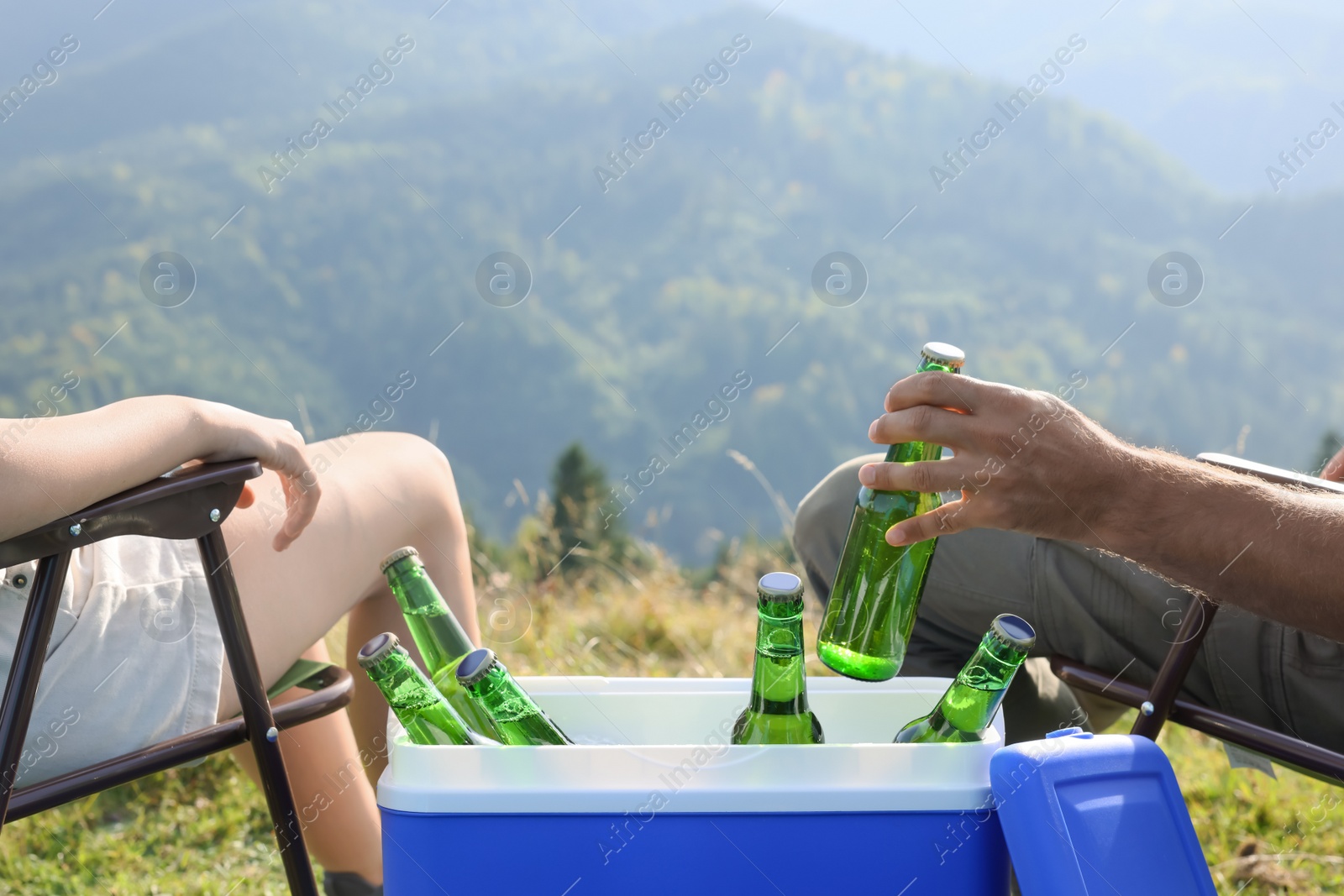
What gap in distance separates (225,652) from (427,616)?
10.8 inches

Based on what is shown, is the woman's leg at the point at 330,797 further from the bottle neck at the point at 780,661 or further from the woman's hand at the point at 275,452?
the bottle neck at the point at 780,661

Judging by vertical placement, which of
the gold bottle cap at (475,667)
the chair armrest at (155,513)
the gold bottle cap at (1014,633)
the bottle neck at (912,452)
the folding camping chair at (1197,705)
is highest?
the bottle neck at (912,452)

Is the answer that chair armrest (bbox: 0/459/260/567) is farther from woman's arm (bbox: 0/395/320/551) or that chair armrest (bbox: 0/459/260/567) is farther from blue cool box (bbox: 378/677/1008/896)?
blue cool box (bbox: 378/677/1008/896)

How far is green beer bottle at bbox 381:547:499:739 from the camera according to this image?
96 cm

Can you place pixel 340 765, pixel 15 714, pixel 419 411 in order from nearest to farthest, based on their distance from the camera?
pixel 15 714
pixel 340 765
pixel 419 411

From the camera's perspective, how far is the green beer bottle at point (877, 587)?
1.02 m

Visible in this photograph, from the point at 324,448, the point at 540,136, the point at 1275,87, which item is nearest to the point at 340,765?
the point at 324,448

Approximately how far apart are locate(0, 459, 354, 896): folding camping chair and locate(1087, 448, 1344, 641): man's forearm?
2.67 feet

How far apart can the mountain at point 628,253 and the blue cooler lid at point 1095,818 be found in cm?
3785

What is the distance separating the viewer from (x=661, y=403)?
183 feet

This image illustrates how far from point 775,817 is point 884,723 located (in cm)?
26

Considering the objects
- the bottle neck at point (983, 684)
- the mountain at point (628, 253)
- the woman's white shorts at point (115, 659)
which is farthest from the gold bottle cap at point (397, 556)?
the mountain at point (628, 253)

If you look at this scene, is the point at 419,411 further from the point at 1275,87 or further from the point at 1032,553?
the point at 1275,87

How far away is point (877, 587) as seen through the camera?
3.44ft
